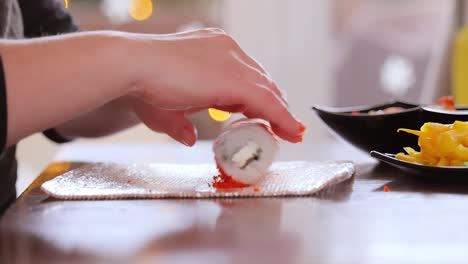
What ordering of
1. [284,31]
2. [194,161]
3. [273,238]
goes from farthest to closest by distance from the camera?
1. [284,31]
2. [194,161]
3. [273,238]

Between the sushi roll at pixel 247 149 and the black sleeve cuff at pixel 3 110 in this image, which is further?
the sushi roll at pixel 247 149

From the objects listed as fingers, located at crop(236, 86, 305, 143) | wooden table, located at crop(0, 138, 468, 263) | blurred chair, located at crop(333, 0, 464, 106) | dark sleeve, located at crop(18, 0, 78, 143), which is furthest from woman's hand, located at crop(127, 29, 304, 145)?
blurred chair, located at crop(333, 0, 464, 106)

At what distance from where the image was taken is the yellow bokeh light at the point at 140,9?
10.5 feet

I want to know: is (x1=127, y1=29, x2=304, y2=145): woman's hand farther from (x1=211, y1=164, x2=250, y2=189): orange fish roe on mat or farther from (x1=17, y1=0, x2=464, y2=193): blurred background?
(x1=17, y1=0, x2=464, y2=193): blurred background

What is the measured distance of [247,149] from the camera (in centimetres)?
76

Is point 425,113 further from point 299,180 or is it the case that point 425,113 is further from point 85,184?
point 85,184

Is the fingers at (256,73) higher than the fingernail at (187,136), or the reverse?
the fingers at (256,73)

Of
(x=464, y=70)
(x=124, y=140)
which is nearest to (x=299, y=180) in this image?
(x=124, y=140)

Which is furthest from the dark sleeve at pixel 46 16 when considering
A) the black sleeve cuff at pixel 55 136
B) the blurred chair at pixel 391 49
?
the blurred chair at pixel 391 49

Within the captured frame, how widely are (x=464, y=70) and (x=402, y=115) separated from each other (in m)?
1.98

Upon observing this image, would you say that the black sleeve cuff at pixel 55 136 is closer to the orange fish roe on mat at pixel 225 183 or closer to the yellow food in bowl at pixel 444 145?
the orange fish roe on mat at pixel 225 183

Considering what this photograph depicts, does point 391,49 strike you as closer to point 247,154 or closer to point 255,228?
point 247,154

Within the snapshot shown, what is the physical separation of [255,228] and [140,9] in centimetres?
273

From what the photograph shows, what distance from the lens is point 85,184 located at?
0.76 metres
